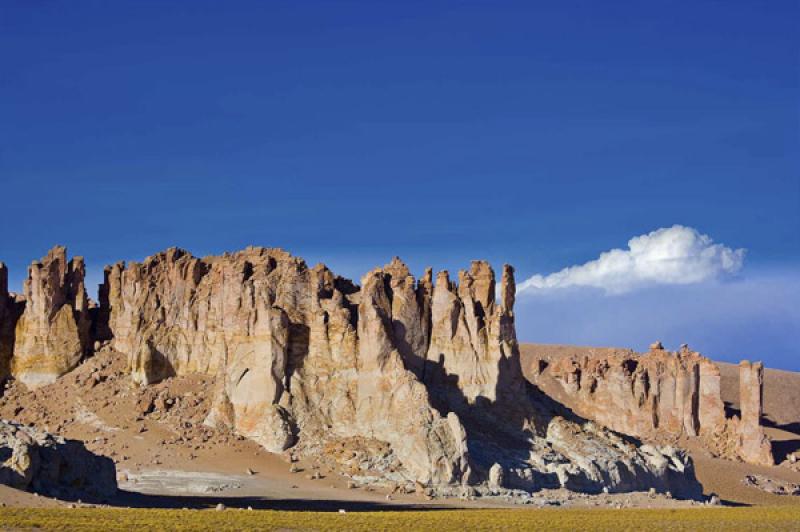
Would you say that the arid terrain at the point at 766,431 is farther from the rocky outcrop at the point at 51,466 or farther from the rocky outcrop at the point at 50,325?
the rocky outcrop at the point at 51,466

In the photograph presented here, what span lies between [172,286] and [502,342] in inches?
916

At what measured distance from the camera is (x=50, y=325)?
8669cm

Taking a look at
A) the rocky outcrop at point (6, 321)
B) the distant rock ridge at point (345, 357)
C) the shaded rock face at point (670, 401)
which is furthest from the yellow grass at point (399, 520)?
the shaded rock face at point (670, 401)

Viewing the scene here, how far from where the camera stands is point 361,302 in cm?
7744

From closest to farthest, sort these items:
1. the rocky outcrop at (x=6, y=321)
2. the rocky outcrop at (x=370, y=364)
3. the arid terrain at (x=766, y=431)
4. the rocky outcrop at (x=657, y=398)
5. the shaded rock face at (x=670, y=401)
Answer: the rocky outcrop at (x=370, y=364)
the rocky outcrop at (x=6, y=321)
the arid terrain at (x=766, y=431)
the shaded rock face at (x=670, y=401)
the rocky outcrop at (x=657, y=398)

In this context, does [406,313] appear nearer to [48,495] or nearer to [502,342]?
[502,342]

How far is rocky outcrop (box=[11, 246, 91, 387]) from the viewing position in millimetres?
85688

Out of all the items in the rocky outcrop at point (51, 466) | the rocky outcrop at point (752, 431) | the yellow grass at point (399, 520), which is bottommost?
the yellow grass at point (399, 520)

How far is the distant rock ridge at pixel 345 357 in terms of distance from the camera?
74188mm

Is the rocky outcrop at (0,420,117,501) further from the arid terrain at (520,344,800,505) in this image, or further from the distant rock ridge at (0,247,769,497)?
the arid terrain at (520,344,800,505)

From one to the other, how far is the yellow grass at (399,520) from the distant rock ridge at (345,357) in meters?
8.85

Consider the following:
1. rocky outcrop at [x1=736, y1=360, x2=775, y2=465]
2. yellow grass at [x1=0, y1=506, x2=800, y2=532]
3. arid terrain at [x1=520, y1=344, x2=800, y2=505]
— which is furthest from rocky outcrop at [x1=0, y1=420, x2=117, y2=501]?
rocky outcrop at [x1=736, y1=360, x2=775, y2=465]

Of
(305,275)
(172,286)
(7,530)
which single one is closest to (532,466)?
(305,275)

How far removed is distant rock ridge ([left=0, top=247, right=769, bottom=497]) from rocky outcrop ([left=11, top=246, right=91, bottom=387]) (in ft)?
0.32
